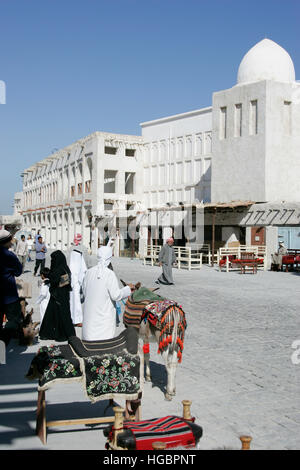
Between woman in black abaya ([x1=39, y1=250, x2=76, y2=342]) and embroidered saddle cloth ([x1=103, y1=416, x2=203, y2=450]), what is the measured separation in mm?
4468

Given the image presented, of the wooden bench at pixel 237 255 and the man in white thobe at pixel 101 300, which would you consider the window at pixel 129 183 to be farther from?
the man in white thobe at pixel 101 300

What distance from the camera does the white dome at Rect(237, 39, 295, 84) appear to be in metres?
30.2

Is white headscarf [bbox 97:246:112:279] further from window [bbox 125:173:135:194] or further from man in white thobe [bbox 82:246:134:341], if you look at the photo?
window [bbox 125:173:135:194]

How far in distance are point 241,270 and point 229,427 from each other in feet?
61.3

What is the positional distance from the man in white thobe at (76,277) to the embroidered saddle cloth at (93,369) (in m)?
4.62

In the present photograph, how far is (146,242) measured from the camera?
38219 millimetres

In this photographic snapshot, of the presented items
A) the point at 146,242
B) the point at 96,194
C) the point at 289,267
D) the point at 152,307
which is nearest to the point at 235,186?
the point at 289,267

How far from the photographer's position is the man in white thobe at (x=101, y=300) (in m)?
5.79

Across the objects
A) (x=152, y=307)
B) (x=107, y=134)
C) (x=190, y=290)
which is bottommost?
(x=190, y=290)

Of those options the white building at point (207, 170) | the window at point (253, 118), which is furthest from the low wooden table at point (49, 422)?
the window at point (253, 118)

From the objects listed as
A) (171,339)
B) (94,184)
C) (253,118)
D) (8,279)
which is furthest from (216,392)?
(94,184)

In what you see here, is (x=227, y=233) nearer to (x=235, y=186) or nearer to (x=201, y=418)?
(x=235, y=186)

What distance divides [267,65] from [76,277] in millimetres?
24297

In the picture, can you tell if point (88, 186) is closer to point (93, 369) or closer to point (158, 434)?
point (93, 369)
